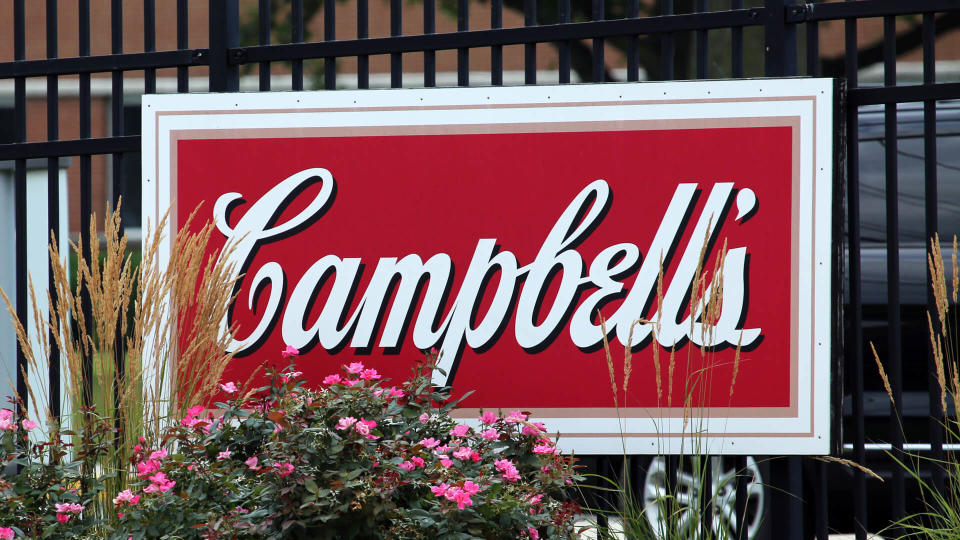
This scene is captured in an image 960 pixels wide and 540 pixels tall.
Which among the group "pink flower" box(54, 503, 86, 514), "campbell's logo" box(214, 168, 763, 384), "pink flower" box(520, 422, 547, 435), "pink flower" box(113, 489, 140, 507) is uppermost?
"campbell's logo" box(214, 168, 763, 384)

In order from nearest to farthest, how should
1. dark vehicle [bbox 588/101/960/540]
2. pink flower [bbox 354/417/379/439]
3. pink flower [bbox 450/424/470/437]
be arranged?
pink flower [bbox 354/417/379/439] < pink flower [bbox 450/424/470/437] < dark vehicle [bbox 588/101/960/540]

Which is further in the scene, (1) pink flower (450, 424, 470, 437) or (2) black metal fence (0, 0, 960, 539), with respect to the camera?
(2) black metal fence (0, 0, 960, 539)

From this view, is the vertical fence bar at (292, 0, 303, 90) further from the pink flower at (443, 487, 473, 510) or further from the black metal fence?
the pink flower at (443, 487, 473, 510)

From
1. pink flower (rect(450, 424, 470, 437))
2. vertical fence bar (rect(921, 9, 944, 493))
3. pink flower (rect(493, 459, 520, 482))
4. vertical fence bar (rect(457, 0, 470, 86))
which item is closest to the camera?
pink flower (rect(493, 459, 520, 482))

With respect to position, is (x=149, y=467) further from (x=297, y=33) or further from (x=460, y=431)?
(x=297, y=33)

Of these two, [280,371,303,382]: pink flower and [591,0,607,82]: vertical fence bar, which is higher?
[591,0,607,82]: vertical fence bar

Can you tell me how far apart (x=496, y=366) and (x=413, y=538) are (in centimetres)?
91

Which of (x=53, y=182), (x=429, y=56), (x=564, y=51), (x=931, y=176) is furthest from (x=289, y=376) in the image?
(x=931, y=176)

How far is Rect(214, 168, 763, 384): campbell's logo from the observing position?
304cm

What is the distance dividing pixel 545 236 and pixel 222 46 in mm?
1403

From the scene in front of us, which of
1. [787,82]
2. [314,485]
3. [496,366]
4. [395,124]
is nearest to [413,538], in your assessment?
[314,485]

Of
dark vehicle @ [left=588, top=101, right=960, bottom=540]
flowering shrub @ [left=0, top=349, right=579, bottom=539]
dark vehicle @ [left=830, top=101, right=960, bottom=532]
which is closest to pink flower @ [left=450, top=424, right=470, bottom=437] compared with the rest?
flowering shrub @ [left=0, top=349, right=579, bottom=539]

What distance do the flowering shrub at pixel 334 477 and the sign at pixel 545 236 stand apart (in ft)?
1.19

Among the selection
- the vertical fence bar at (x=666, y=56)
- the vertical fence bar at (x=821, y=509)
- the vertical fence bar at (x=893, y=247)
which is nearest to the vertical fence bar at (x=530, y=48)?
the vertical fence bar at (x=666, y=56)
